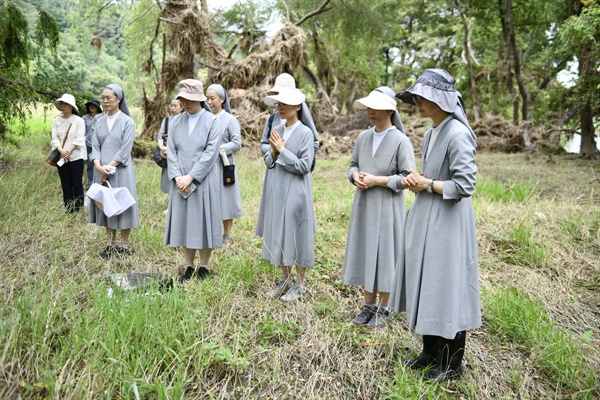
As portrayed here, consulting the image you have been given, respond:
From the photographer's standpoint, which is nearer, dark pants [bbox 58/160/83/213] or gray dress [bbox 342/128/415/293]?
gray dress [bbox 342/128/415/293]

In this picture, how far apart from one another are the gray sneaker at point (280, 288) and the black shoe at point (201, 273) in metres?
0.68

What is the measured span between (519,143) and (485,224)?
34.0 ft

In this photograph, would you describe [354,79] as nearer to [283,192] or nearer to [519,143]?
[519,143]

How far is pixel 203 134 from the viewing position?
396cm

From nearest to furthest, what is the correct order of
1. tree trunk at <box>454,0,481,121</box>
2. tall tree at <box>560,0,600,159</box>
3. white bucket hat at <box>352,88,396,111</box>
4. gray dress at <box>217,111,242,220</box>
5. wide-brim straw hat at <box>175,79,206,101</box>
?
white bucket hat at <box>352,88,396,111</box> < wide-brim straw hat at <box>175,79,206,101</box> < gray dress at <box>217,111,242,220</box> < tall tree at <box>560,0,600,159</box> < tree trunk at <box>454,0,481,121</box>

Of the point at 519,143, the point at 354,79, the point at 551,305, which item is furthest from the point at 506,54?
the point at 551,305

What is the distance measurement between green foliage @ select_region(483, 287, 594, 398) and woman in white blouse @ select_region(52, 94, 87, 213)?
5.41 m

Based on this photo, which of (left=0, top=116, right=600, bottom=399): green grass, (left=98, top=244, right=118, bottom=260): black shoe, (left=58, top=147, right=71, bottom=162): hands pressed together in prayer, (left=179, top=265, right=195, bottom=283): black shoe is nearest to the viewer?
(left=0, top=116, right=600, bottom=399): green grass

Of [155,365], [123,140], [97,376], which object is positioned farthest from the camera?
[123,140]

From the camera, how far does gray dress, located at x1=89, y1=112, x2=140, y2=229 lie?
4.71 metres

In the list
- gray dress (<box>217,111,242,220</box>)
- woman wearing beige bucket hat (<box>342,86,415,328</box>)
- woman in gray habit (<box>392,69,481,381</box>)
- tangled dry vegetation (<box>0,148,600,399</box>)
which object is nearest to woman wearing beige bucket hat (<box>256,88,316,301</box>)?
tangled dry vegetation (<box>0,148,600,399</box>)

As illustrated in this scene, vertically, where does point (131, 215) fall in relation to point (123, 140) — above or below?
below

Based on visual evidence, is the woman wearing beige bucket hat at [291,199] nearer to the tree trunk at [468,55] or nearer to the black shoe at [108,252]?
the black shoe at [108,252]

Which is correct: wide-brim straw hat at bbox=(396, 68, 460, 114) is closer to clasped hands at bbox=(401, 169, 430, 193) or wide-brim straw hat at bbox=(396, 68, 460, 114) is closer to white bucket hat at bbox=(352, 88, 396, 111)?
clasped hands at bbox=(401, 169, 430, 193)
